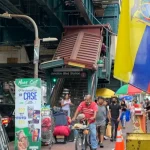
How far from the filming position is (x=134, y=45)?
3.85 m

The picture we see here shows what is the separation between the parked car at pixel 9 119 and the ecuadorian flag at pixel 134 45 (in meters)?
9.43

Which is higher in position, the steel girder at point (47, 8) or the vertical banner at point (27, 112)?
the steel girder at point (47, 8)

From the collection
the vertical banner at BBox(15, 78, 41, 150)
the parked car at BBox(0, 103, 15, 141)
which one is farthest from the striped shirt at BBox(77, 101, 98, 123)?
the parked car at BBox(0, 103, 15, 141)

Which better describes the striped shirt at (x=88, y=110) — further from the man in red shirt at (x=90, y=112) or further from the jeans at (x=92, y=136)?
the jeans at (x=92, y=136)

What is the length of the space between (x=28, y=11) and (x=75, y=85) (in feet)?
18.4

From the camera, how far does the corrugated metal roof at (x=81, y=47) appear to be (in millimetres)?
23250

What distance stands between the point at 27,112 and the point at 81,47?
46.1 ft

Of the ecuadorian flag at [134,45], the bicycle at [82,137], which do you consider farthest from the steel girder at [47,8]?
the ecuadorian flag at [134,45]

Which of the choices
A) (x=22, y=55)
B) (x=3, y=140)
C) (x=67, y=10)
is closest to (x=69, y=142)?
(x=3, y=140)

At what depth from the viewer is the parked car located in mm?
13049

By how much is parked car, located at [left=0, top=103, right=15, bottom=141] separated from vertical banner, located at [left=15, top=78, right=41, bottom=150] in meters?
2.03

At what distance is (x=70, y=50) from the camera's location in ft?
80.2

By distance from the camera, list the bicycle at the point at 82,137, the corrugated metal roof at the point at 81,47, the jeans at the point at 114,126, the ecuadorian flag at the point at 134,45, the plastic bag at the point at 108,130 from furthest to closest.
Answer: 1. the corrugated metal roof at the point at 81,47
2. the plastic bag at the point at 108,130
3. the jeans at the point at 114,126
4. the bicycle at the point at 82,137
5. the ecuadorian flag at the point at 134,45

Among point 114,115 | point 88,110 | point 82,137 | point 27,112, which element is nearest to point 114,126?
point 114,115
